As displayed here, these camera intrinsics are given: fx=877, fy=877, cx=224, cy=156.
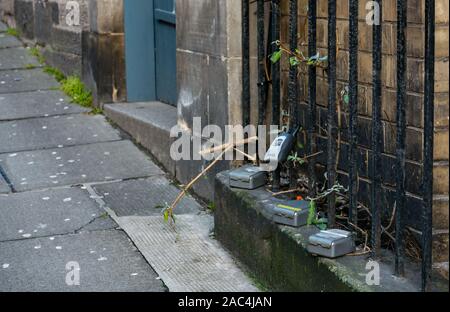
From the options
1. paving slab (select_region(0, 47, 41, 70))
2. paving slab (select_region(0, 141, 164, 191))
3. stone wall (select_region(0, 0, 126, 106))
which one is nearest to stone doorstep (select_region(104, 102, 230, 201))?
paving slab (select_region(0, 141, 164, 191))

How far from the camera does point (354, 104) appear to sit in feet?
12.8

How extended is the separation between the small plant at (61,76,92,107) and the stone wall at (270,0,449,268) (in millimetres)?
3213

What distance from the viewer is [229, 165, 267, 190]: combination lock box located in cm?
472

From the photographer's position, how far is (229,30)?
16.8 ft

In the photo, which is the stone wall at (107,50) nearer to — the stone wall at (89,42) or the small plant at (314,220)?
the stone wall at (89,42)

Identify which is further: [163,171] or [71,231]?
[163,171]

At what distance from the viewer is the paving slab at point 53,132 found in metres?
6.70

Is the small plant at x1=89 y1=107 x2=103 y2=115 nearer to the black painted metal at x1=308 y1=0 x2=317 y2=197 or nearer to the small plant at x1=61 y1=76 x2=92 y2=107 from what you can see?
the small plant at x1=61 y1=76 x2=92 y2=107

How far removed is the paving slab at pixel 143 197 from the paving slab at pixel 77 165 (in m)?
0.15

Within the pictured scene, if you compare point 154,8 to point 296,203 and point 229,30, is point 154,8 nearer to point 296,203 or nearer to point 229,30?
point 229,30

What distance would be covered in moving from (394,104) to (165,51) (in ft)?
11.0

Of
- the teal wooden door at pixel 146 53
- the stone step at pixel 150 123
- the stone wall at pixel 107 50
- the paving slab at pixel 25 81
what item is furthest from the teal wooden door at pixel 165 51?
the paving slab at pixel 25 81

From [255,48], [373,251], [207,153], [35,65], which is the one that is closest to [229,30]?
[255,48]
